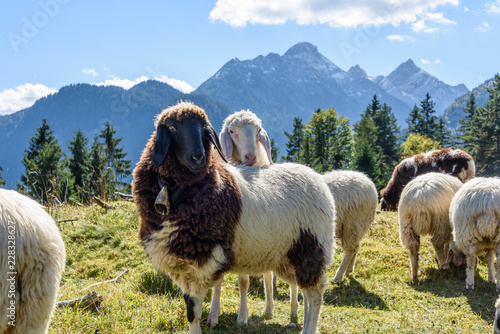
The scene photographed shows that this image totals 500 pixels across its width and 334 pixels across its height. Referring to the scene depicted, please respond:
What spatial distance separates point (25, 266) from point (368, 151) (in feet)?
115

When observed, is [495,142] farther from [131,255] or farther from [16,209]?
[16,209]

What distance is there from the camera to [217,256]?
346cm

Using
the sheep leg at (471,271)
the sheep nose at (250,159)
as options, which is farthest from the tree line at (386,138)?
the sheep nose at (250,159)

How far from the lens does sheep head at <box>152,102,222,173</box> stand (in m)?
3.34

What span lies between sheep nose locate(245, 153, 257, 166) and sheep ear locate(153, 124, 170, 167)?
2066 millimetres

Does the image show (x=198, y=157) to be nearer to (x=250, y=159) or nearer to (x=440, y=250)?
(x=250, y=159)

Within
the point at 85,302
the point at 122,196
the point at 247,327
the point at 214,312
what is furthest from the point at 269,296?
the point at 122,196

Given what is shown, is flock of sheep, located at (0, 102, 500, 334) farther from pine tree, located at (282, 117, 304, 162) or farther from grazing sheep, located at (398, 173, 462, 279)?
pine tree, located at (282, 117, 304, 162)

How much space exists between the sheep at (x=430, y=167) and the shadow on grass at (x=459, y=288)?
17.6 feet

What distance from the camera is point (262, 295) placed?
614cm

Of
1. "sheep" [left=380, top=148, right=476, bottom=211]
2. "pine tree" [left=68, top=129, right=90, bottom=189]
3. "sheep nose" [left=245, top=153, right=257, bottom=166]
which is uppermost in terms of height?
"sheep nose" [left=245, top=153, right=257, bottom=166]

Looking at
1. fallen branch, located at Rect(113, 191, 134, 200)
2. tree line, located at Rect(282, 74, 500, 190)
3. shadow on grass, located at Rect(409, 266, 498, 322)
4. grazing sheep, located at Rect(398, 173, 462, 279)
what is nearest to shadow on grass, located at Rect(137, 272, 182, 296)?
shadow on grass, located at Rect(409, 266, 498, 322)

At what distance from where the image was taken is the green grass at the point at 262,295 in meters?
4.29

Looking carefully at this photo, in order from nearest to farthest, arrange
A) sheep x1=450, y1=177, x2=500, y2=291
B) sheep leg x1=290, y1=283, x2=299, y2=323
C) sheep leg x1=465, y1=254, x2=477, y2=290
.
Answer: sheep leg x1=290, y1=283, x2=299, y2=323 → sheep x1=450, y1=177, x2=500, y2=291 → sheep leg x1=465, y1=254, x2=477, y2=290
